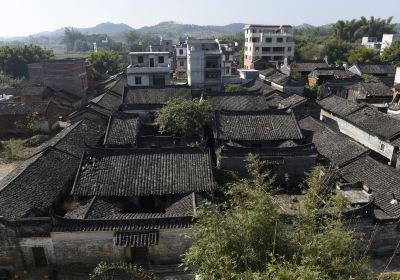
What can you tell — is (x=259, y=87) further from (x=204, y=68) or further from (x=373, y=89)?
(x=373, y=89)

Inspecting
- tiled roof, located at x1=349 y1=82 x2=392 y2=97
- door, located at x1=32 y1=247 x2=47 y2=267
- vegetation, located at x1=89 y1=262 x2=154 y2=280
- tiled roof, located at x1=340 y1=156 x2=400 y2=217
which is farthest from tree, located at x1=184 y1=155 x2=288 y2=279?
tiled roof, located at x1=349 y1=82 x2=392 y2=97

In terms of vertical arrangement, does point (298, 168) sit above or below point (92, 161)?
below

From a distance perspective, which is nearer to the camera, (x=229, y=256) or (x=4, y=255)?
(x=229, y=256)

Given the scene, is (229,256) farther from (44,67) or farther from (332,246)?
(44,67)

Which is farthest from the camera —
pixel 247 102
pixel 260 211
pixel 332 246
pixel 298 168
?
pixel 247 102

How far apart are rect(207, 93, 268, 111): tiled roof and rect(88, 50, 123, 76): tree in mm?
39925

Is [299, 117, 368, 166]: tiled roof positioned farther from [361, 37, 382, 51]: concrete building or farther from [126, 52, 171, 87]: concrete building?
[361, 37, 382, 51]: concrete building

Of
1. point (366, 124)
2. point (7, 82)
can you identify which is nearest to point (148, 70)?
point (366, 124)

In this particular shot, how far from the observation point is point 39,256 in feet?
56.0

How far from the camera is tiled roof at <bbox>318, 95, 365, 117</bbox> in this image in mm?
35188

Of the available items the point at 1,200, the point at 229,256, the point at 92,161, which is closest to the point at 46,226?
the point at 1,200

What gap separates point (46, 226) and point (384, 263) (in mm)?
17546

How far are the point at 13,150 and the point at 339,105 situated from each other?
3515 cm

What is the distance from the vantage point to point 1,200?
1869 cm
